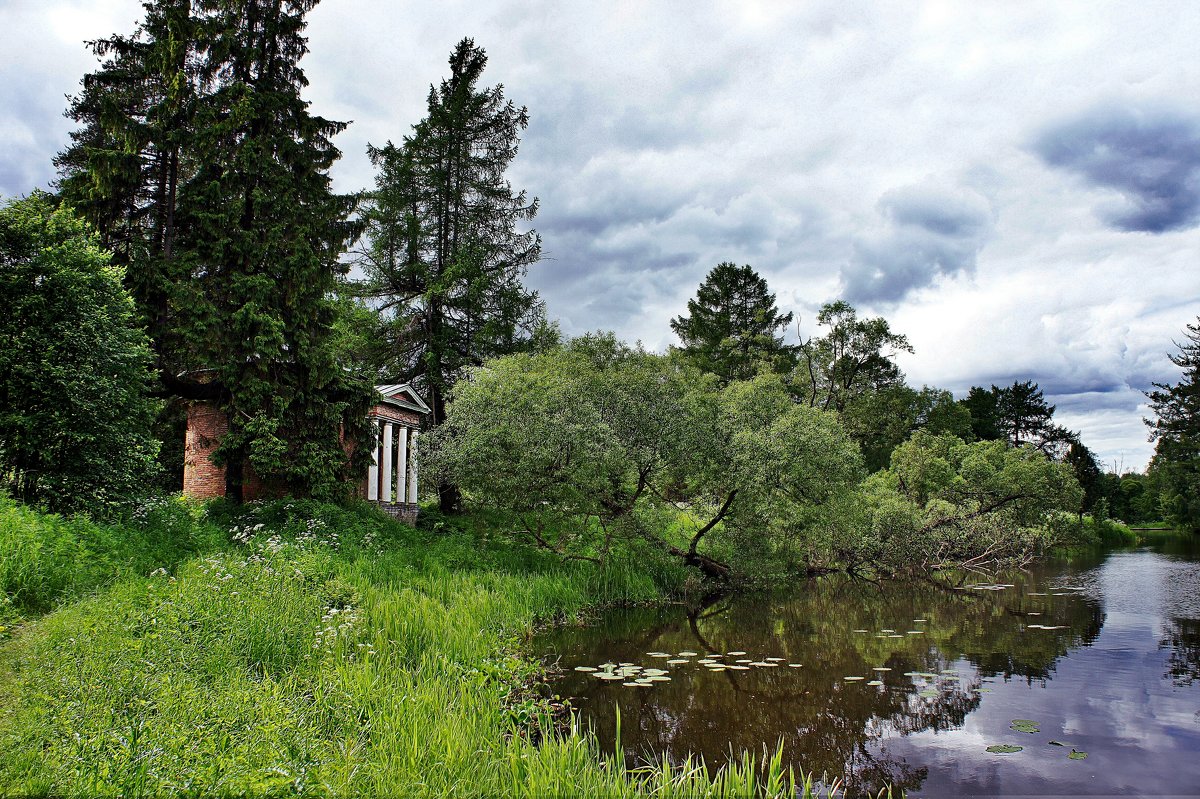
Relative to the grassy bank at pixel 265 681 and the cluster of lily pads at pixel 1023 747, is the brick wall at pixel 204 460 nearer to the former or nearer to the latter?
the grassy bank at pixel 265 681

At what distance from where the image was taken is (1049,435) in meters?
59.8

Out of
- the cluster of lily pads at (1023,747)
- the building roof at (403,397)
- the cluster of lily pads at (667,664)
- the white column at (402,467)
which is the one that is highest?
the building roof at (403,397)

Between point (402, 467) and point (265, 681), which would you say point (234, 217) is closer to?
point (402, 467)

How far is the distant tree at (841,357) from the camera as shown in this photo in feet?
111

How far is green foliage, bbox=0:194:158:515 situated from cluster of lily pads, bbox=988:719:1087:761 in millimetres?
13777

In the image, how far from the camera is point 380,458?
24.1m

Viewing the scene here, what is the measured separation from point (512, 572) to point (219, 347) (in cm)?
926

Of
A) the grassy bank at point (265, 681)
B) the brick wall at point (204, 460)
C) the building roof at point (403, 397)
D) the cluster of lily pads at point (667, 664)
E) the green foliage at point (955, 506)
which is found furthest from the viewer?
the building roof at point (403, 397)

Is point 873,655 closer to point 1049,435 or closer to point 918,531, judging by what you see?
point 918,531

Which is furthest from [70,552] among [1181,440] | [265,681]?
[1181,440]

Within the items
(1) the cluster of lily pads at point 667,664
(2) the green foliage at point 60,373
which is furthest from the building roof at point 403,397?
(1) the cluster of lily pads at point 667,664

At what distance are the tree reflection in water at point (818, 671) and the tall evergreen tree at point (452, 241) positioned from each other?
14.4 meters

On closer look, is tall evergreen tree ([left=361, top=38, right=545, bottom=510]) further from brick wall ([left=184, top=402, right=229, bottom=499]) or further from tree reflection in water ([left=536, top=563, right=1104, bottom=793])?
tree reflection in water ([left=536, top=563, right=1104, bottom=793])

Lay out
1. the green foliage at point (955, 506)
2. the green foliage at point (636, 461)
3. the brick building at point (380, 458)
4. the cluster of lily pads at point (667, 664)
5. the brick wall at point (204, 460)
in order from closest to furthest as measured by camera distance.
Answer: the cluster of lily pads at point (667, 664), the green foliage at point (636, 461), the green foliage at point (955, 506), the brick building at point (380, 458), the brick wall at point (204, 460)
